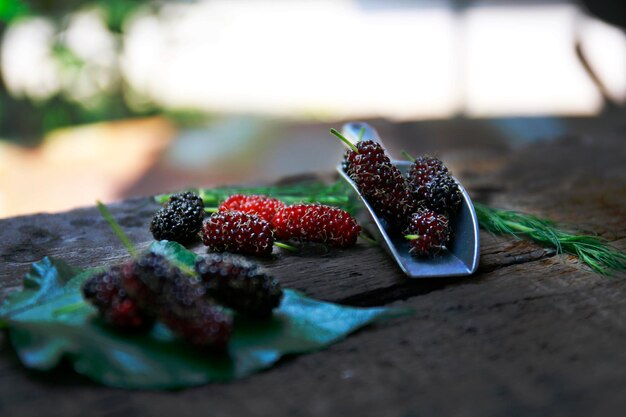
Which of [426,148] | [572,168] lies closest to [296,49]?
[426,148]

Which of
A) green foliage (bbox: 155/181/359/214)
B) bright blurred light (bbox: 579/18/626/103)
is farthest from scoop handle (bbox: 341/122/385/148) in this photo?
bright blurred light (bbox: 579/18/626/103)

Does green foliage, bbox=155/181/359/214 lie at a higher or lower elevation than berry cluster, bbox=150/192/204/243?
lower

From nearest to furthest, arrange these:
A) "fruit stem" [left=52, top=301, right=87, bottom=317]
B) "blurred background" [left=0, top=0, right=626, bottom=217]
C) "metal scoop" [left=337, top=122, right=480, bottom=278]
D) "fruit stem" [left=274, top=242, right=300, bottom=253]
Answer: "fruit stem" [left=52, top=301, right=87, bottom=317] → "metal scoop" [left=337, top=122, right=480, bottom=278] → "fruit stem" [left=274, top=242, right=300, bottom=253] → "blurred background" [left=0, top=0, right=626, bottom=217]

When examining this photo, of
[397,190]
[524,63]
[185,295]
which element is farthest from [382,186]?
[524,63]

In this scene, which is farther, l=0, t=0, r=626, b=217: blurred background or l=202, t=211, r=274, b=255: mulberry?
l=0, t=0, r=626, b=217: blurred background

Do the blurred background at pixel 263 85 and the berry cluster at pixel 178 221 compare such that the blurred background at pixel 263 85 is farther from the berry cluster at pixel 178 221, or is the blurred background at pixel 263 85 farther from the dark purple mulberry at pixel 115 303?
the dark purple mulberry at pixel 115 303

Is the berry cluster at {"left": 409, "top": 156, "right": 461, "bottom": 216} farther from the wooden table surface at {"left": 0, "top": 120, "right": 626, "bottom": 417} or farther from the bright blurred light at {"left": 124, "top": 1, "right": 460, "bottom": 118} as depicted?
the bright blurred light at {"left": 124, "top": 1, "right": 460, "bottom": 118}

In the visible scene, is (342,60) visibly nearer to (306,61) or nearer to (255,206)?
(306,61)

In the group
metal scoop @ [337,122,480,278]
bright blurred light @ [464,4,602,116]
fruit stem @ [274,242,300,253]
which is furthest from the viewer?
bright blurred light @ [464,4,602,116]
